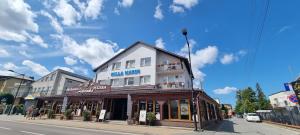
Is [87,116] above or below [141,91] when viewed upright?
below

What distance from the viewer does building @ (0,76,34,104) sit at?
149 feet

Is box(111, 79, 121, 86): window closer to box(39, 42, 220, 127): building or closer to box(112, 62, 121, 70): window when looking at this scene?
box(39, 42, 220, 127): building

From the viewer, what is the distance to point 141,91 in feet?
61.8

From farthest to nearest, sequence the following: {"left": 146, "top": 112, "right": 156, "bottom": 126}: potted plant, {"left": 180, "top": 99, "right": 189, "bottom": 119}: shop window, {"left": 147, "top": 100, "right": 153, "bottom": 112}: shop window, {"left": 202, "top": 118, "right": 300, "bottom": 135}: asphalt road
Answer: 1. {"left": 147, "top": 100, "right": 153, "bottom": 112}: shop window
2. {"left": 146, "top": 112, "right": 156, "bottom": 126}: potted plant
3. {"left": 180, "top": 99, "right": 189, "bottom": 119}: shop window
4. {"left": 202, "top": 118, "right": 300, "bottom": 135}: asphalt road

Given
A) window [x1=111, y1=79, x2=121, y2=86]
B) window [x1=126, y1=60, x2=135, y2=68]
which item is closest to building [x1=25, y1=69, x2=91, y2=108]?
window [x1=111, y1=79, x2=121, y2=86]

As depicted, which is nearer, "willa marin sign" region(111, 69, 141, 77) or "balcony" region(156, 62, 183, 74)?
"balcony" region(156, 62, 183, 74)

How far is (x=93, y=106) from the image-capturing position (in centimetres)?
2188

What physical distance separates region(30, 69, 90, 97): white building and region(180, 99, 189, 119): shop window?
111 feet

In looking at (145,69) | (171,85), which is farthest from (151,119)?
(145,69)

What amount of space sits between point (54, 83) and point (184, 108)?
1468 inches

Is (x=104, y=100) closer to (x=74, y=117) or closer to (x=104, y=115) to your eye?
(x=104, y=115)

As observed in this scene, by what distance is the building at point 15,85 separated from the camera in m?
45.5

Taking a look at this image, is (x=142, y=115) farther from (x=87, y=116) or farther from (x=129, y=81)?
(x=129, y=81)

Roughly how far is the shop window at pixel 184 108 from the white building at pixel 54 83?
33715mm
